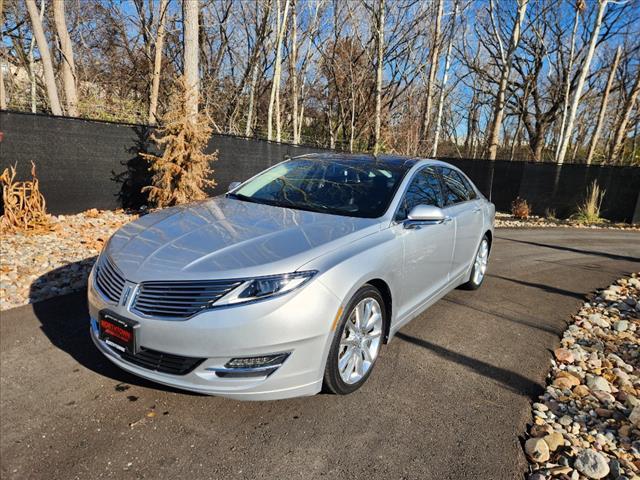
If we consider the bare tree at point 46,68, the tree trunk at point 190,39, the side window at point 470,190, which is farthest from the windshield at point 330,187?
the bare tree at point 46,68

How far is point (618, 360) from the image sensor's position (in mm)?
3557

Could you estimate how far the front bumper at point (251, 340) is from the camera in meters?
2.18

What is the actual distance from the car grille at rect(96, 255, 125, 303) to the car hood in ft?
0.18

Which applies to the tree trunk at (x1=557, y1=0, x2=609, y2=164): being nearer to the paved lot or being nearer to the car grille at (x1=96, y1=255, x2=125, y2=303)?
the paved lot

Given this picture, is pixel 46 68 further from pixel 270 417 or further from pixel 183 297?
pixel 270 417

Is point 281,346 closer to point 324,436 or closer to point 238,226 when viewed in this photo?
point 324,436

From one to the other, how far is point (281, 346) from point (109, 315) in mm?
1041

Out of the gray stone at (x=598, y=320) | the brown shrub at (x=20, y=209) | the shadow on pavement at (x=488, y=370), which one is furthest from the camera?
the brown shrub at (x=20, y=209)

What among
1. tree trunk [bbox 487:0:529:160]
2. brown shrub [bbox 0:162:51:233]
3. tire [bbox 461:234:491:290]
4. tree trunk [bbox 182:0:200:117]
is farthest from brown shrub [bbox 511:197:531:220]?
brown shrub [bbox 0:162:51:233]

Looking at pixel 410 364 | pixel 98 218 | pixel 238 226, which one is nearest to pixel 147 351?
pixel 238 226

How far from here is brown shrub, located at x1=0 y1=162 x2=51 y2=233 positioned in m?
5.89

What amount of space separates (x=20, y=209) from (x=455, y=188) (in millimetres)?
6010

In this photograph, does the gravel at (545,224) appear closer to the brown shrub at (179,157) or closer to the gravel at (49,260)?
the brown shrub at (179,157)

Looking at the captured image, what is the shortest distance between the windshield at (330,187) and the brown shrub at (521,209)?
11527 millimetres
